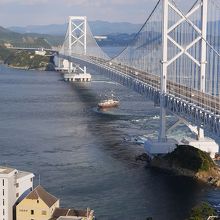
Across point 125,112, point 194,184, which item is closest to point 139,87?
point 125,112

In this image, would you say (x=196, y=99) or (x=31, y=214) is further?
(x=196, y=99)

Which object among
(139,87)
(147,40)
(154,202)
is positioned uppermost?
(147,40)

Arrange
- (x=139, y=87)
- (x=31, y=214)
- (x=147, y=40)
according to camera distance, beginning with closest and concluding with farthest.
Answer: (x=31, y=214)
(x=139, y=87)
(x=147, y=40)

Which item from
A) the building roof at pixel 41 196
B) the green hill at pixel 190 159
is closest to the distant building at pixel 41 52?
the green hill at pixel 190 159

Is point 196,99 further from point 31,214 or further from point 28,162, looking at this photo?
point 31,214

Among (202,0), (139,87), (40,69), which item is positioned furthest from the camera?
(40,69)

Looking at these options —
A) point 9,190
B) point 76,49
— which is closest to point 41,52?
point 76,49

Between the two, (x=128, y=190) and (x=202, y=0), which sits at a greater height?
(x=202, y=0)

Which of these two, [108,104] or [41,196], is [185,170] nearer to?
[41,196]
